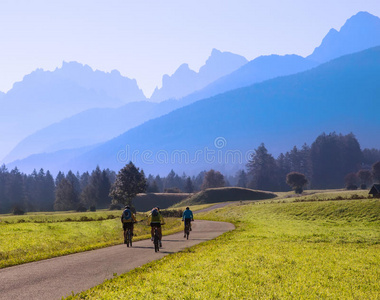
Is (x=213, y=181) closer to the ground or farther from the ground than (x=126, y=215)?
farther from the ground

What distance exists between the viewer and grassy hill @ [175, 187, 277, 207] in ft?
380

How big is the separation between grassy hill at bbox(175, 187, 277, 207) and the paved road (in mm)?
95013

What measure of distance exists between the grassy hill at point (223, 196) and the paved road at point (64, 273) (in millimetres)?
95013

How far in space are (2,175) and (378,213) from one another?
185992 mm

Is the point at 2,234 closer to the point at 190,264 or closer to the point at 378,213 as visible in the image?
the point at 190,264

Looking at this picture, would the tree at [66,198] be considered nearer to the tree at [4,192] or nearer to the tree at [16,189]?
the tree at [4,192]

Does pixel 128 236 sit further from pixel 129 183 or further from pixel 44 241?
pixel 129 183

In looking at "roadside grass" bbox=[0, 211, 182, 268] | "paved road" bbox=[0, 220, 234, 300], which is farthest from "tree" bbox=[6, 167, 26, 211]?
"paved road" bbox=[0, 220, 234, 300]

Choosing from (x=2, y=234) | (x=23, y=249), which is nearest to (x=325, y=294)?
(x=23, y=249)

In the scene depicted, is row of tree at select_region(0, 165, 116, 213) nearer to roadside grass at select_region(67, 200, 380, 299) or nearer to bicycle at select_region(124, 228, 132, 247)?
bicycle at select_region(124, 228, 132, 247)

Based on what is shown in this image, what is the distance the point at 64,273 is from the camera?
14.7m

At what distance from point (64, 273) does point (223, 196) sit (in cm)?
10663

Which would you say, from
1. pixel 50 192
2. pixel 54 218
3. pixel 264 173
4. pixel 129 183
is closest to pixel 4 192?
pixel 50 192

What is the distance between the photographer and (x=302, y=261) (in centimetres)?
1727
